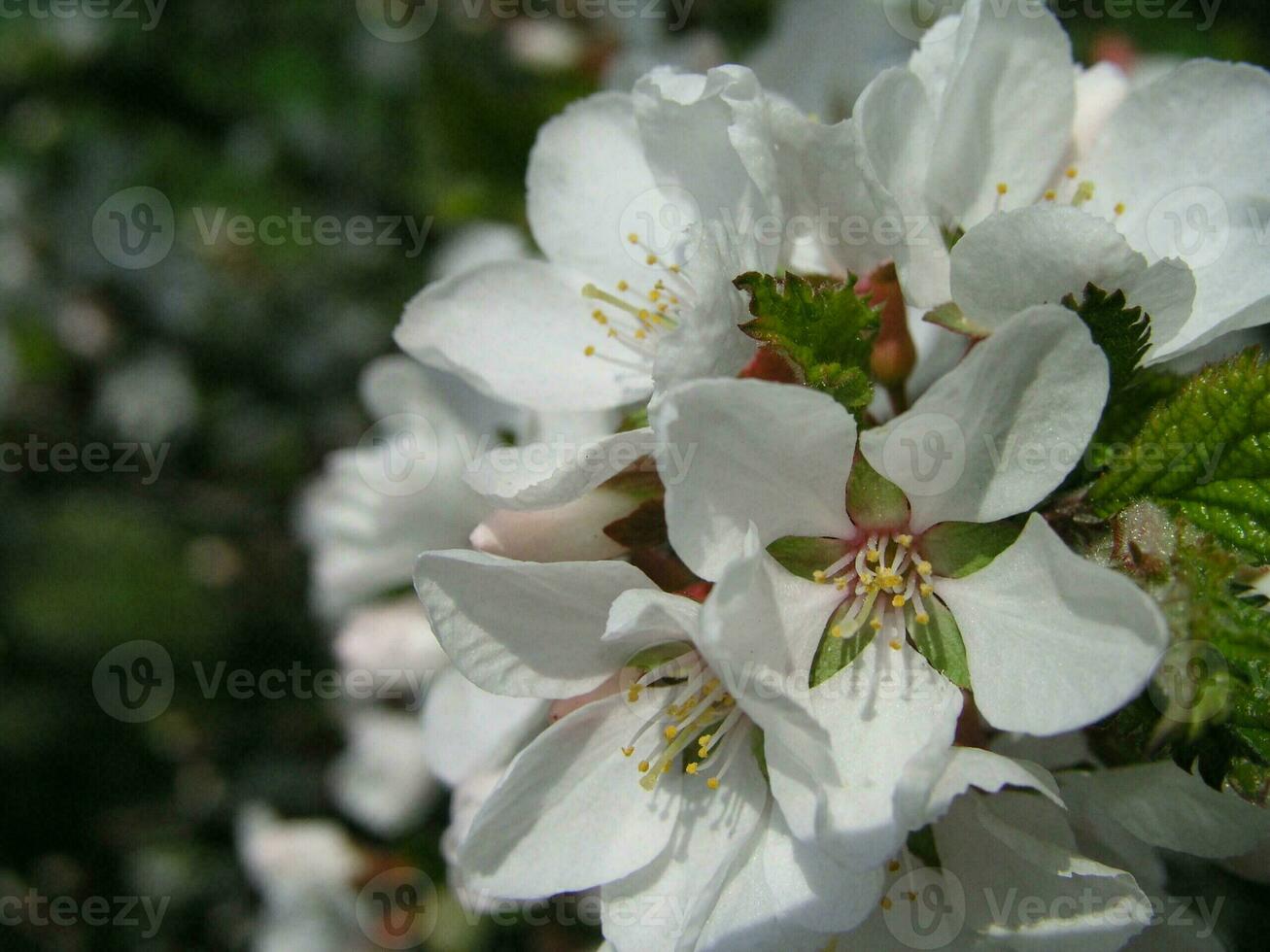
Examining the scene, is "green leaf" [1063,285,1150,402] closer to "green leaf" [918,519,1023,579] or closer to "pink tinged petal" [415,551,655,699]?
"green leaf" [918,519,1023,579]

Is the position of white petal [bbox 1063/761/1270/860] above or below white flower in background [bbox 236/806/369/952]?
above

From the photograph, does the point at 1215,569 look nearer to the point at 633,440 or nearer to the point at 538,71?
the point at 633,440

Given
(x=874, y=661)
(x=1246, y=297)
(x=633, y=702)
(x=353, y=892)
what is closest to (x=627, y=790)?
(x=633, y=702)
